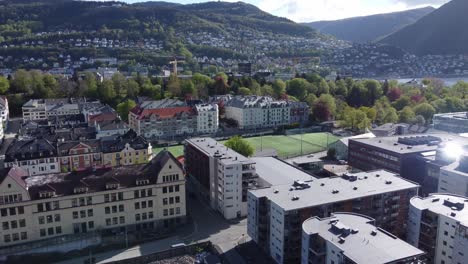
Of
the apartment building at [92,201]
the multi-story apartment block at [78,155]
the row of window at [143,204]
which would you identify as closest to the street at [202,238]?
the apartment building at [92,201]

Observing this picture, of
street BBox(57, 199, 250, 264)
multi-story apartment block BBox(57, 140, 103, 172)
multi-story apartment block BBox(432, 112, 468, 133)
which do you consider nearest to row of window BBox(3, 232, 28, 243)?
street BBox(57, 199, 250, 264)

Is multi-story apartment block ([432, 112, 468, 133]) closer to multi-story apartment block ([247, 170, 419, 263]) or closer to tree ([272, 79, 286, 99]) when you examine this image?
multi-story apartment block ([247, 170, 419, 263])

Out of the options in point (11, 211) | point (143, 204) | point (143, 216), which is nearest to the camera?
point (11, 211)

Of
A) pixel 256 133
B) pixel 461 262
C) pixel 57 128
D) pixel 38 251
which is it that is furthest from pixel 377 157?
pixel 57 128

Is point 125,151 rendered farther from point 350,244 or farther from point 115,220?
point 350,244

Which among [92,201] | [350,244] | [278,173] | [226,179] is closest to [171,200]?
[226,179]

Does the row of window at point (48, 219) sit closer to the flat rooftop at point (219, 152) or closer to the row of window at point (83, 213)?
the row of window at point (83, 213)

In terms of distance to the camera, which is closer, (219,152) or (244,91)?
(219,152)
